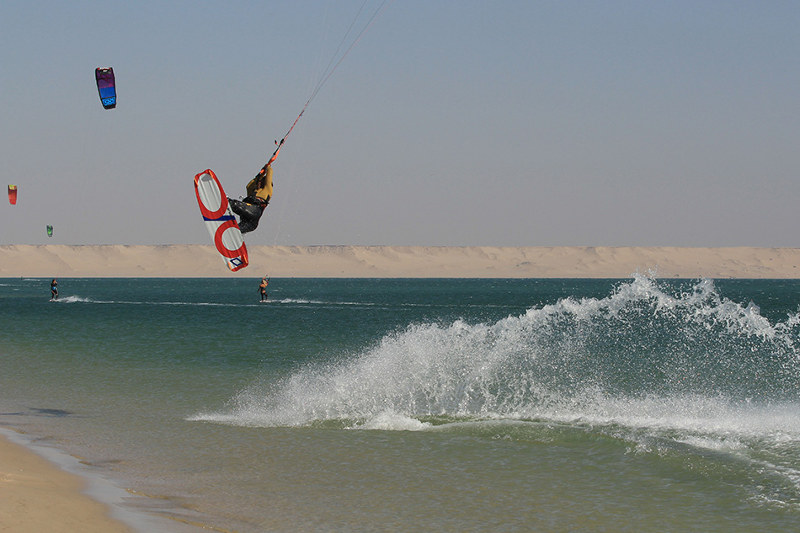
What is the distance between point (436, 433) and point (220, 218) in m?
5.54

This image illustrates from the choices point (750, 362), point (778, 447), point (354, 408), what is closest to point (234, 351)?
point (354, 408)

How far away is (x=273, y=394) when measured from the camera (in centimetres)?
2147

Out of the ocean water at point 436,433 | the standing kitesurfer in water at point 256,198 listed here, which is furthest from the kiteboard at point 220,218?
the ocean water at point 436,433

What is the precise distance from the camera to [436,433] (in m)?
16.0

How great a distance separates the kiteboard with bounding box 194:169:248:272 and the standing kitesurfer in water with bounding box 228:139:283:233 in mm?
234

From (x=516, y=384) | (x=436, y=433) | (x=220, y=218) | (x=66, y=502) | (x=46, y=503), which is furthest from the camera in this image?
(x=516, y=384)

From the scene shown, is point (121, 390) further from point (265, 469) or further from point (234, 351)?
point (234, 351)

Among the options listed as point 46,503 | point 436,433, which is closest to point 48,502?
point 46,503

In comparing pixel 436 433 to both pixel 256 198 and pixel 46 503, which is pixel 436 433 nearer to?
pixel 256 198

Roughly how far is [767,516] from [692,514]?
2.98 feet

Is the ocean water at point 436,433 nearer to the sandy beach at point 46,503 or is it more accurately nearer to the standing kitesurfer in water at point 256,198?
the sandy beach at point 46,503

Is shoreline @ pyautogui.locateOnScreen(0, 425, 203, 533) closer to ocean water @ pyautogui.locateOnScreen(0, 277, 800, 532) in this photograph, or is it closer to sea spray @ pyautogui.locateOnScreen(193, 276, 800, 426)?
ocean water @ pyautogui.locateOnScreen(0, 277, 800, 532)

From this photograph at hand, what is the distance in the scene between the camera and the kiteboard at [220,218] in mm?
14547

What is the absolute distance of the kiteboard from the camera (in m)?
14.5
